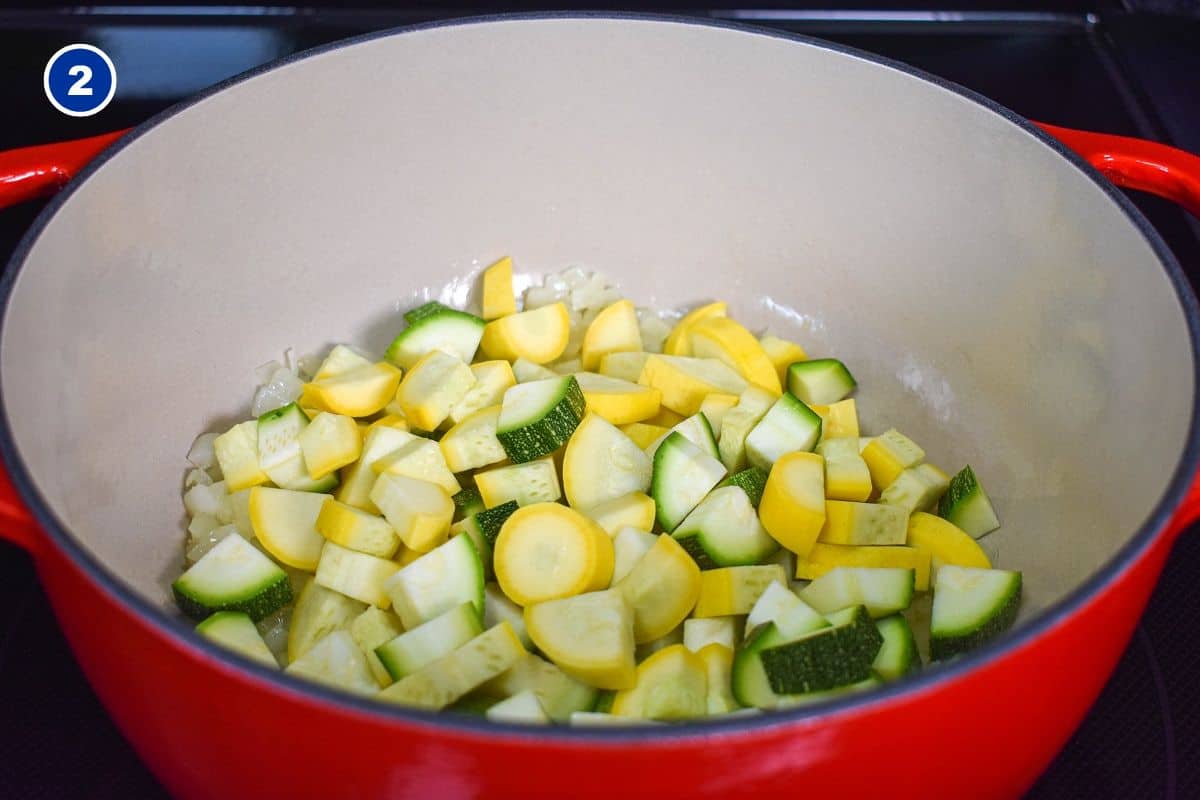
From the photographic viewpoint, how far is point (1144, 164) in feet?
3.66

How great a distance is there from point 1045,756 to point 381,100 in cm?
91

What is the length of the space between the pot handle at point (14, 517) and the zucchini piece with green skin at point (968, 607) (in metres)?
0.71

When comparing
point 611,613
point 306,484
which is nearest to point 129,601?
point 611,613

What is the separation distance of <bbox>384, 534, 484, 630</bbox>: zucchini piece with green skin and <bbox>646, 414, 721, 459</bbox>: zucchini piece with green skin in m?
0.25

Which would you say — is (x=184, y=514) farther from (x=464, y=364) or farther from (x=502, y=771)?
(x=502, y=771)

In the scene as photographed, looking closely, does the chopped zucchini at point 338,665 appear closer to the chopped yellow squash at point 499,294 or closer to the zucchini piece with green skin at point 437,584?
the zucchini piece with green skin at point 437,584

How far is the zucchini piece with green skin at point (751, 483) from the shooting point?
1.19 m

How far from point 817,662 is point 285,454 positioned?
1.90 ft

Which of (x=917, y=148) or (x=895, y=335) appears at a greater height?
(x=917, y=148)

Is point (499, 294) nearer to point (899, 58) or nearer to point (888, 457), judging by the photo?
point (888, 457)

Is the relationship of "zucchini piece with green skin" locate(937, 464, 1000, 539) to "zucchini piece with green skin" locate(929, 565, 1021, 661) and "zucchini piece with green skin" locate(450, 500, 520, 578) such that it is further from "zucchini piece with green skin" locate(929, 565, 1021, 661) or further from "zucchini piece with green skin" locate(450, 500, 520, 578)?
"zucchini piece with green skin" locate(450, 500, 520, 578)

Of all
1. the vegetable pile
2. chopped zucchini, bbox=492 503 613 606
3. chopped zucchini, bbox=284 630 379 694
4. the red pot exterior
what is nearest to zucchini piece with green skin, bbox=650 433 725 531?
the vegetable pile

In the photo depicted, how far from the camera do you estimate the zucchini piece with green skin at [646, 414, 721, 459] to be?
1.23 metres

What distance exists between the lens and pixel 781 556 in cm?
118
